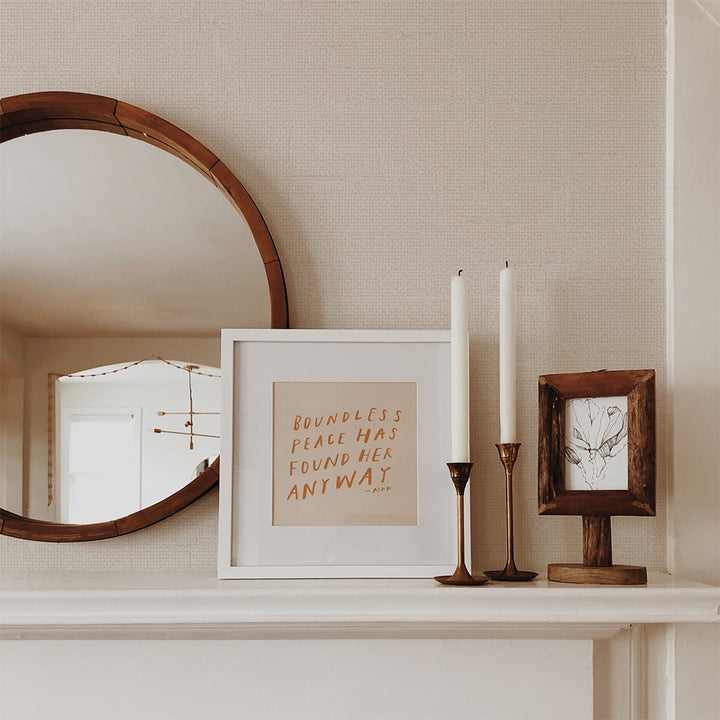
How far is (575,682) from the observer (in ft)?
3.42

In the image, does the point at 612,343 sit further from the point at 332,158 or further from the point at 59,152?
the point at 59,152

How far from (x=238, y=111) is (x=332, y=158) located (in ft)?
0.49

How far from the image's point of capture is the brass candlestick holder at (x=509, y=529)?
101 centimetres

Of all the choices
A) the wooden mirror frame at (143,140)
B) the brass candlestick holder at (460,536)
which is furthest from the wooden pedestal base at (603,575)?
the wooden mirror frame at (143,140)

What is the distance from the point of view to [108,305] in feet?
3.69

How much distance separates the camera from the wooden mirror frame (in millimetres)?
1088

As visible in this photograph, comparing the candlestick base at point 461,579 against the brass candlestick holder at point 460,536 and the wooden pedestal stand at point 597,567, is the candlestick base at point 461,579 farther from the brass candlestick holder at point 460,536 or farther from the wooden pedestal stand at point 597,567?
the wooden pedestal stand at point 597,567

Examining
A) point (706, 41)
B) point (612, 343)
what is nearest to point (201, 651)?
point (612, 343)

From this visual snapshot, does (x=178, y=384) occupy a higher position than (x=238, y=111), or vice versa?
(x=238, y=111)

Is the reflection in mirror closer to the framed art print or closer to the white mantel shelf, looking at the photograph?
the white mantel shelf

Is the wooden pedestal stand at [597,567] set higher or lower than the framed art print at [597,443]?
lower

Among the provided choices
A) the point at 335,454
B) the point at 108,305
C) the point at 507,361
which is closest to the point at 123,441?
the point at 108,305

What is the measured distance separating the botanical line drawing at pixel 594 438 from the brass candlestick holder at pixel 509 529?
7cm

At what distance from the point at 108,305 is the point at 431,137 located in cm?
51
